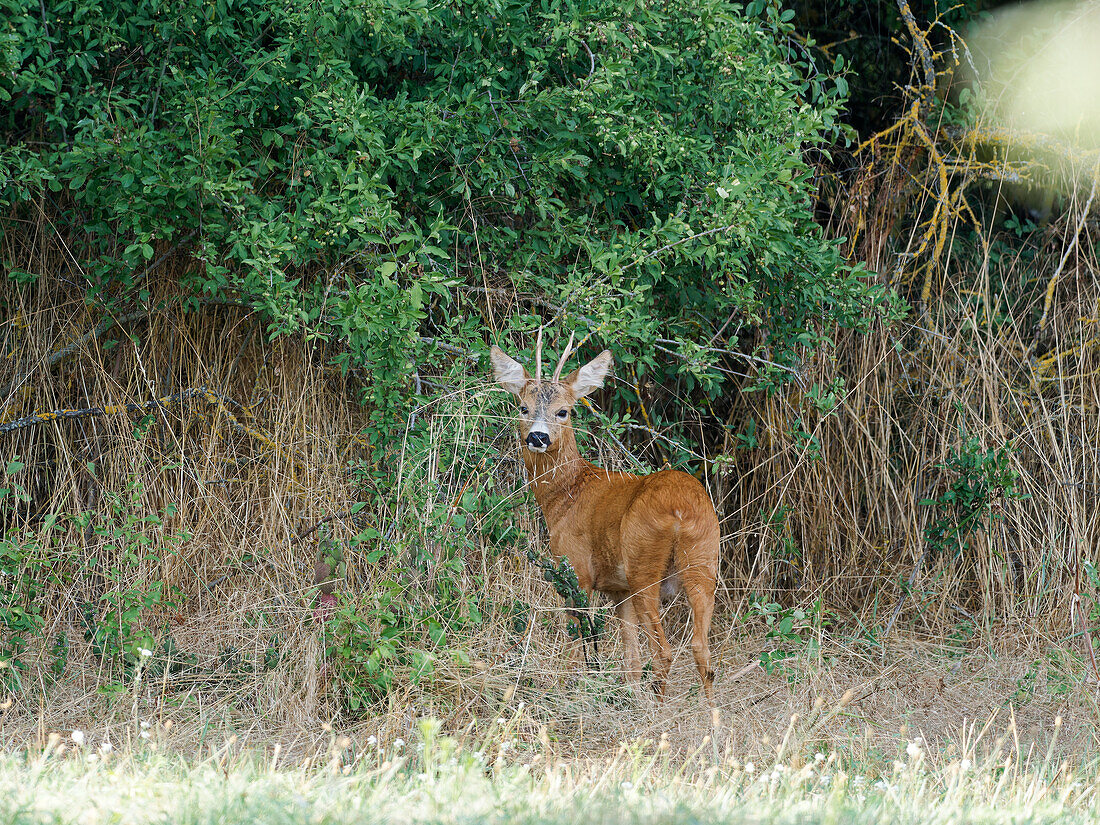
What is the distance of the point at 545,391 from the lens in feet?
17.9

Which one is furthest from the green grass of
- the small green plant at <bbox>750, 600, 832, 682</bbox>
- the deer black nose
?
the deer black nose

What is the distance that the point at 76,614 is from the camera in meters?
5.61

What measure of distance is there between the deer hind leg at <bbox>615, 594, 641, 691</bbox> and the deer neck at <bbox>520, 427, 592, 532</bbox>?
0.53 m

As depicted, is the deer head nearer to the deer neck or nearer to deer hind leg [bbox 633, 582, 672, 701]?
the deer neck

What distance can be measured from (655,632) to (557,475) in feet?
3.14

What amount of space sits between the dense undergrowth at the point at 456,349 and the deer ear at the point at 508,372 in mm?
163

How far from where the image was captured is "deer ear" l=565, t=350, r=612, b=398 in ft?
18.1

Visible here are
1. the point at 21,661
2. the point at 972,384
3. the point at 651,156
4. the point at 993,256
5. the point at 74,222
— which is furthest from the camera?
the point at 993,256

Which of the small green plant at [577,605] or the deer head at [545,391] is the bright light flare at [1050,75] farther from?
the small green plant at [577,605]

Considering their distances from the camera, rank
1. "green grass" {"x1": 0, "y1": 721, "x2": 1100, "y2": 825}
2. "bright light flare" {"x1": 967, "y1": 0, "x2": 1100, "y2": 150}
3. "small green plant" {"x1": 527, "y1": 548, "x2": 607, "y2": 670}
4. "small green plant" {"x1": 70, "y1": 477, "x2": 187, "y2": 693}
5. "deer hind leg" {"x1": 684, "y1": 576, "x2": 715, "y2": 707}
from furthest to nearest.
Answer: "bright light flare" {"x1": 967, "y1": 0, "x2": 1100, "y2": 150}
"small green plant" {"x1": 527, "y1": 548, "x2": 607, "y2": 670}
"deer hind leg" {"x1": 684, "y1": 576, "x2": 715, "y2": 707}
"small green plant" {"x1": 70, "y1": 477, "x2": 187, "y2": 693}
"green grass" {"x1": 0, "y1": 721, "x2": 1100, "y2": 825}

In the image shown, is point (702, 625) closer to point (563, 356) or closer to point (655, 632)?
point (655, 632)

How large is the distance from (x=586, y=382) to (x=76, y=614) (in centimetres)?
279

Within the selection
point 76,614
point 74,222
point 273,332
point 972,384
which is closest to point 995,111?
point 972,384

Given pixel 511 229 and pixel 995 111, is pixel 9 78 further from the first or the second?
pixel 995 111
